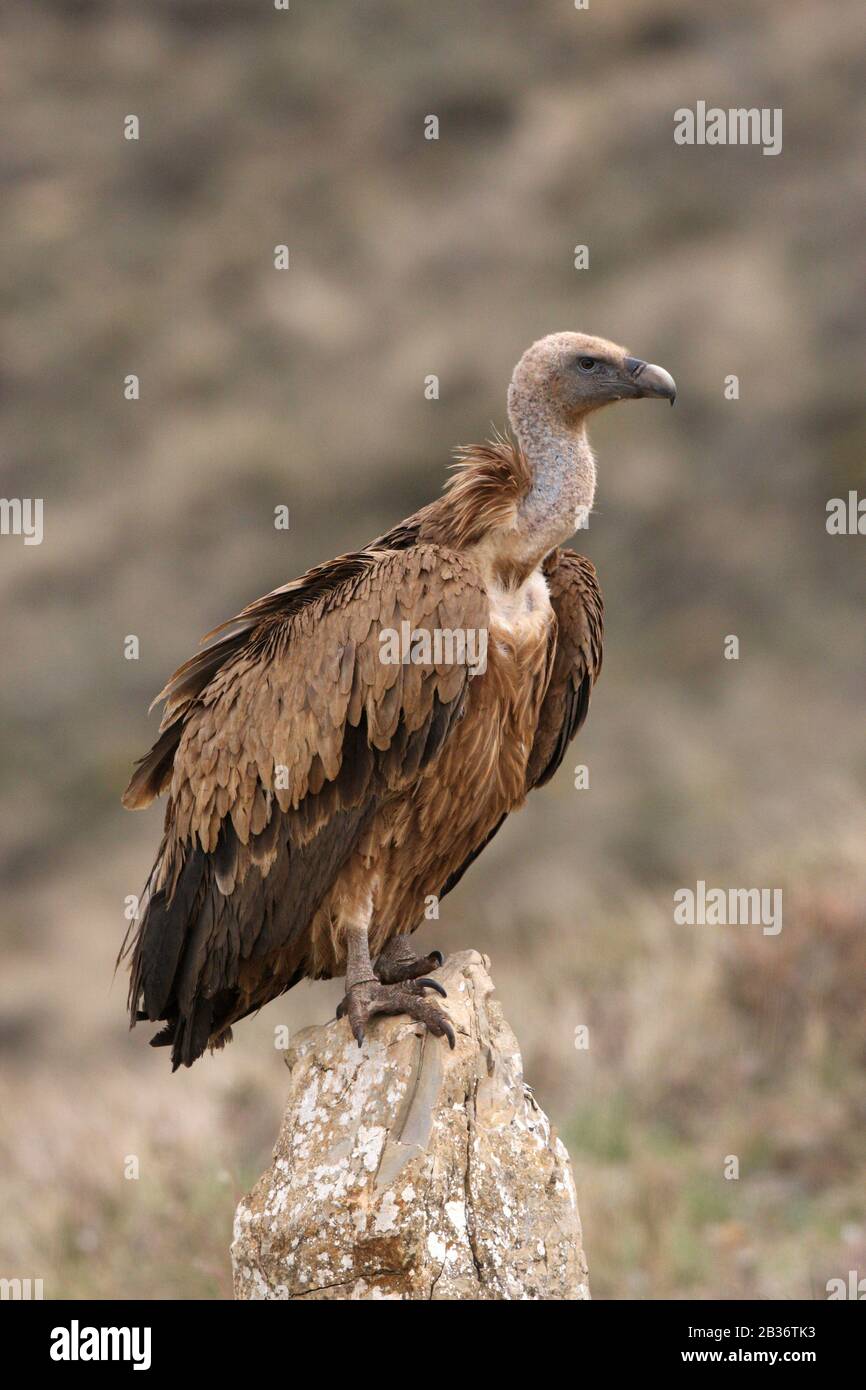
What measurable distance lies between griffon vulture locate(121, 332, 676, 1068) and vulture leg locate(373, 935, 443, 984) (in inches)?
4.7

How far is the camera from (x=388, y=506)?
40.4 meters

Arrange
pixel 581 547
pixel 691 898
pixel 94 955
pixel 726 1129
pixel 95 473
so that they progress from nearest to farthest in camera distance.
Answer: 1. pixel 726 1129
2. pixel 691 898
3. pixel 94 955
4. pixel 581 547
5. pixel 95 473

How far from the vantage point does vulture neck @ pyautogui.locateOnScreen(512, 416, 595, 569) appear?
5879mm

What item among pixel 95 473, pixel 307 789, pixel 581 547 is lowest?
pixel 307 789

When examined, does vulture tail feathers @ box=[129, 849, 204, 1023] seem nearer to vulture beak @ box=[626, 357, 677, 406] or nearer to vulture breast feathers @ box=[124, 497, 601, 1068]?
vulture breast feathers @ box=[124, 497, 601, 1068]

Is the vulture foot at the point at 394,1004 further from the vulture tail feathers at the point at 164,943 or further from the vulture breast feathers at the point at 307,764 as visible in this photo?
the vulture tail feathers at the point at 164,943

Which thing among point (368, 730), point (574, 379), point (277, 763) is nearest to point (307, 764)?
point (277, 763)

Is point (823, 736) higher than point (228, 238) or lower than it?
lower

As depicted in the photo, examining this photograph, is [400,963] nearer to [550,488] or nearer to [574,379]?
[550,488]

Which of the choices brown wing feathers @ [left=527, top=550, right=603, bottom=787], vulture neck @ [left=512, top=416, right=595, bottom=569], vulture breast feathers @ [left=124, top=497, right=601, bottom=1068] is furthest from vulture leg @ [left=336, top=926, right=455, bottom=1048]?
vulture neck @ [left=512, top=416, right=595, bottom=569]

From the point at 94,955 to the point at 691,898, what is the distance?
19759 mm

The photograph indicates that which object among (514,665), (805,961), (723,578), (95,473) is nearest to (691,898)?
(805,961)

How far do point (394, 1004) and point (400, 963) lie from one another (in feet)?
2.44

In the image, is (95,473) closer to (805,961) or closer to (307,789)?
(805,961)
